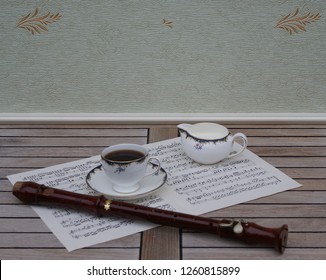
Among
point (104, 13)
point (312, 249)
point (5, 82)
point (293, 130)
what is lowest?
point (312, 249)

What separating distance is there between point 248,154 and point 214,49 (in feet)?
0.91

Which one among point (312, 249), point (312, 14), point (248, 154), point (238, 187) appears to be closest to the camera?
point (312, 249)

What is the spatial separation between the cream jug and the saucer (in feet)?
0.29

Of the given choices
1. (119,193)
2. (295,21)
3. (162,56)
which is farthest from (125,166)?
(295,21)

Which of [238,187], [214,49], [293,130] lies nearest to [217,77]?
[214,49]

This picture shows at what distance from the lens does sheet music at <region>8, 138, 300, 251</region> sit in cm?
72

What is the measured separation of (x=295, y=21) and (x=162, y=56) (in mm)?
298

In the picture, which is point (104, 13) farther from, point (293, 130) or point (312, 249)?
point (312, 249)

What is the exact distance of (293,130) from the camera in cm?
109

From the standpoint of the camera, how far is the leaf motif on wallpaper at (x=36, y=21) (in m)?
1.08

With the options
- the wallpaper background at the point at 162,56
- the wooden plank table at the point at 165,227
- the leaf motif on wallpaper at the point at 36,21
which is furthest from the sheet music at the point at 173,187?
the leaf motif on wallpaper at the point at 36,21

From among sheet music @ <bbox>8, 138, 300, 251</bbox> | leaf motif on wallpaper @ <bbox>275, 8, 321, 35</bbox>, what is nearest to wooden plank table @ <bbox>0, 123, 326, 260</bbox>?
sheet music @ <bbox>8, 138, 300, 251</bbox>

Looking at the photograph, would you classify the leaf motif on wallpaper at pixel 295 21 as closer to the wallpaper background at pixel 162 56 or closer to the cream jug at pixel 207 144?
the wallpaper background at pixel 162 56

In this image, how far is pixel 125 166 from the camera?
0.76m
